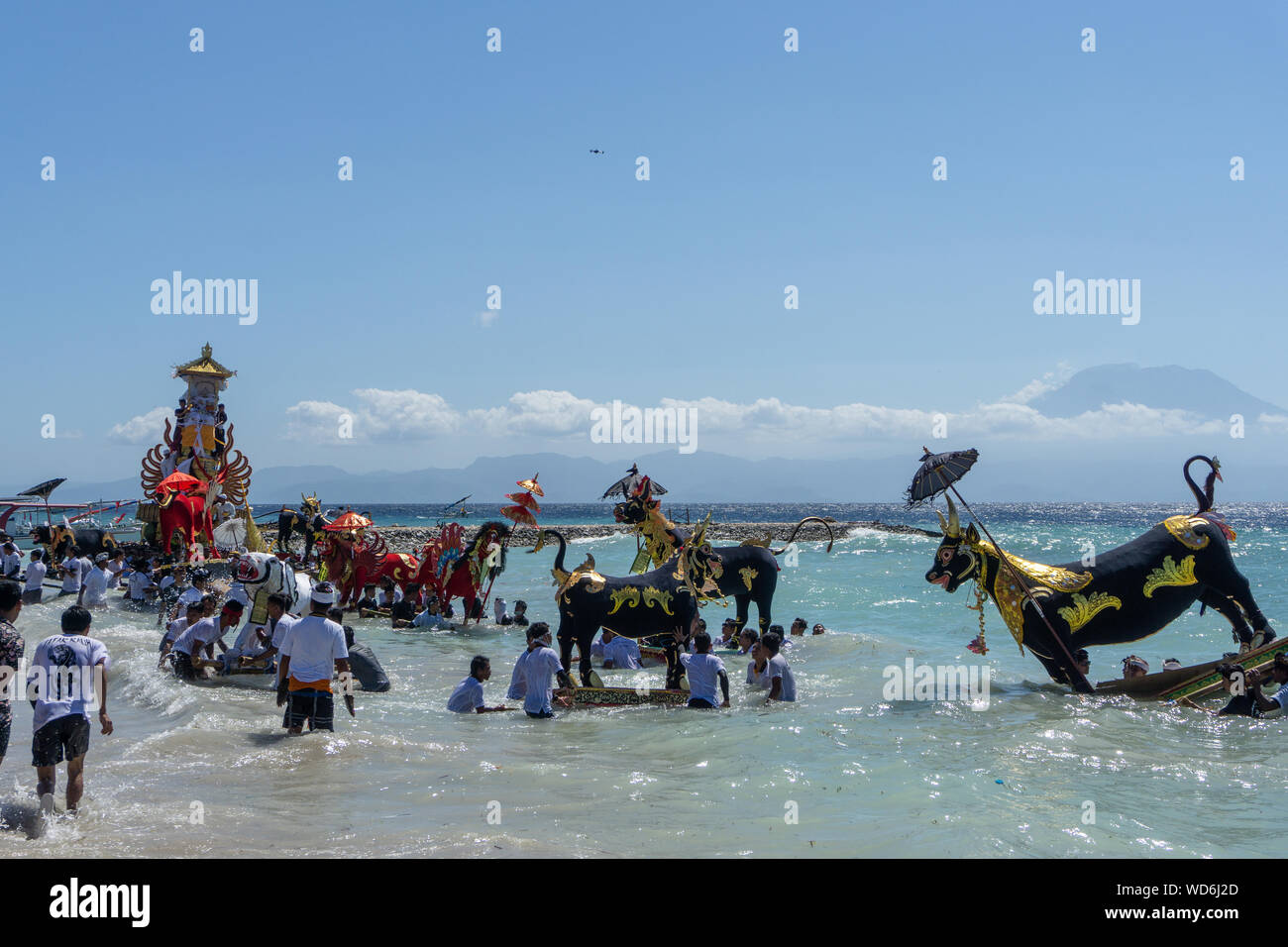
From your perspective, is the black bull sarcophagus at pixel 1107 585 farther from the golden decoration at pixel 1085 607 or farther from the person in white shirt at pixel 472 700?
the person in white shirt at pixel 472 700

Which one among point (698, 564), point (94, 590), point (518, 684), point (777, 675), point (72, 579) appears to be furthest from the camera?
point (72, 579)

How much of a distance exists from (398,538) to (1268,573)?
5324 cm

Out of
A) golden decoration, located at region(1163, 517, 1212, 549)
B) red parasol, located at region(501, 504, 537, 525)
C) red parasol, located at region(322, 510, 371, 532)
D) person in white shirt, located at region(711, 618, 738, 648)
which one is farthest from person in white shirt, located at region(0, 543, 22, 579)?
golden decoration, located at region(1163, 517, 1212, 549)

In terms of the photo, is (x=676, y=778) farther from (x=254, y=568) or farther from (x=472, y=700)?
(x=254, y=568)

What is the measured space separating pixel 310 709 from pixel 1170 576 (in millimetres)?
10662

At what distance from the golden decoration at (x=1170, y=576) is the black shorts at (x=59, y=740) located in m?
12.0

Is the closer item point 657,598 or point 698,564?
point 657,598

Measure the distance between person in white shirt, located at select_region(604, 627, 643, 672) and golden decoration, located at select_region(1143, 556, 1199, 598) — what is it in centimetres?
735

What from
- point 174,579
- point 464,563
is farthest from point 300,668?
point 174,579

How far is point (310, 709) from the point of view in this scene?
9734 mm

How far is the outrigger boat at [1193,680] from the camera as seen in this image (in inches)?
457

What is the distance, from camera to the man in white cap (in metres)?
9.56

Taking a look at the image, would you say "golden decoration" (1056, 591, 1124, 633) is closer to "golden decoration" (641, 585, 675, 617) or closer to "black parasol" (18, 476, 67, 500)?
"golden decoration" (641, 585, 675, 617)
